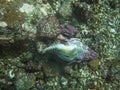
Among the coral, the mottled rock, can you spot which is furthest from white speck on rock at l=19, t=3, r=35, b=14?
the mottled rock

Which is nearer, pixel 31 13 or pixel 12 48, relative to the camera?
pixel 12 48

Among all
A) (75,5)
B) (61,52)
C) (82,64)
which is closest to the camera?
(61,52)

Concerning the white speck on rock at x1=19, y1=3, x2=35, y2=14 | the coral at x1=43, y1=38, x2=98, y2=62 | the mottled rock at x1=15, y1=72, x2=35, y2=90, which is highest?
the white speck on rock at x1=19, y1=3, x2=35, y2=14

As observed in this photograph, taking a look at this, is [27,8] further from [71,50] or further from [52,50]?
[71,50]

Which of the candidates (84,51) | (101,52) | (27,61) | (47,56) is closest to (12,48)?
(27,61)

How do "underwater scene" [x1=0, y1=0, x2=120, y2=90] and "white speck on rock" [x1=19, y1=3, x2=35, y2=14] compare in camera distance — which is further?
"white speck on rock" [x1=19, y1=3, x2=35, y2=14]

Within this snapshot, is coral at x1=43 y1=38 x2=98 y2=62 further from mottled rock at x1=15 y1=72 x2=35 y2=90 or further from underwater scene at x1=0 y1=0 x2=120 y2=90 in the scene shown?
mottled rock at x1=15 y1=72 x2=35 y2=90

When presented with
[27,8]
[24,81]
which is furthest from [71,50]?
[27,8]

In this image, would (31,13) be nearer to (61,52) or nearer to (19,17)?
(19,17)
